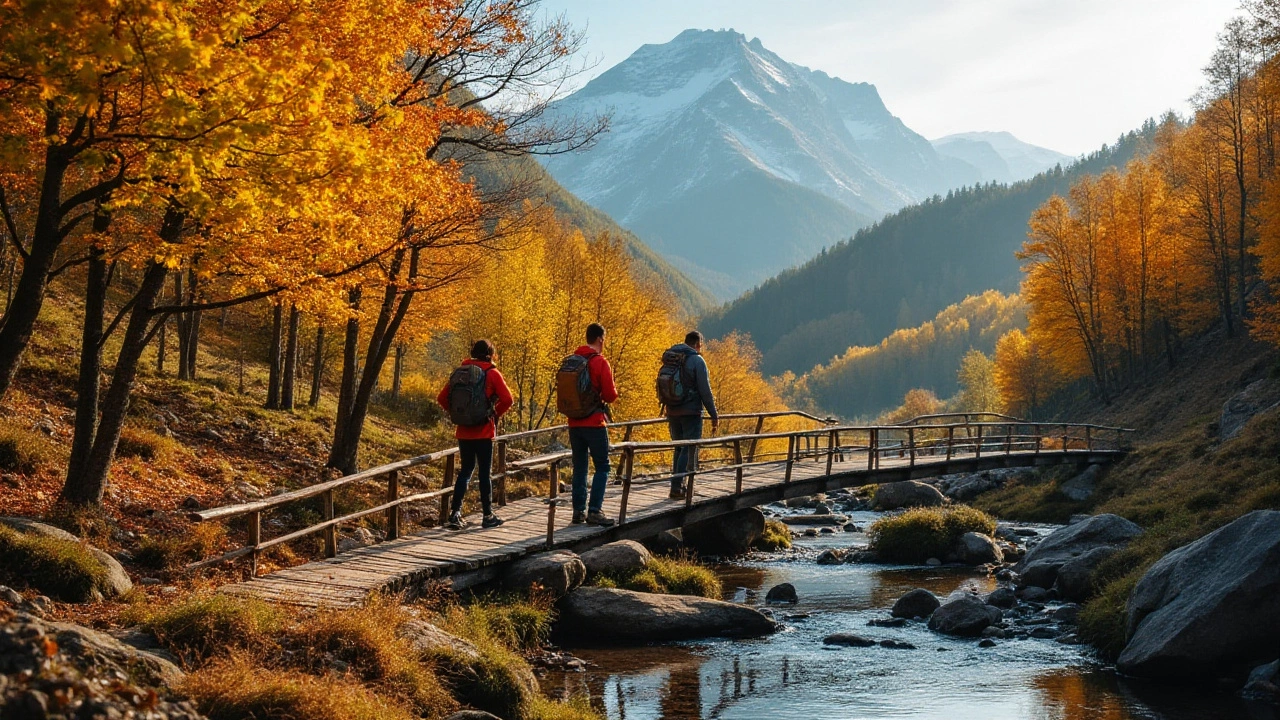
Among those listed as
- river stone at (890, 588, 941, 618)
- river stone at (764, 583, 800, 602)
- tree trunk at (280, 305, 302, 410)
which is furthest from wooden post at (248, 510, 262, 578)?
tree trunk at (280, 305, 302, 410)

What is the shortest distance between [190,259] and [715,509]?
976 centimetres

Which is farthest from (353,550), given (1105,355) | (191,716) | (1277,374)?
(1105,355)

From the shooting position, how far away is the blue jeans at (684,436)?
16.6 metres

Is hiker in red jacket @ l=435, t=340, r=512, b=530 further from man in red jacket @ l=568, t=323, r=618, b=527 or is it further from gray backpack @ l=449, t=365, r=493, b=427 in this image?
man in red jacket @ l=568, t=323, r=618, b=527

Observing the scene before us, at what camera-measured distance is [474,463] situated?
1416 cm

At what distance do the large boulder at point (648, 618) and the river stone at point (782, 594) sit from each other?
2421mm

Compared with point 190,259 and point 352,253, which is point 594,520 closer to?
point 352,253

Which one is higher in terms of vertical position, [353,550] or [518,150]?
[518,150]

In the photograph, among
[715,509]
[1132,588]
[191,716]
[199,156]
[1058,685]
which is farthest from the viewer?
[715,509]

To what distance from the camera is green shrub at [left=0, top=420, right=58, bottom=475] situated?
529 inches

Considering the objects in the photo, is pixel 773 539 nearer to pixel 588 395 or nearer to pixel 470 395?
pixel 588 395

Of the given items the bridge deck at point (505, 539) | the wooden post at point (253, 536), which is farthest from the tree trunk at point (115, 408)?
the bridge deck at point (505, 539)

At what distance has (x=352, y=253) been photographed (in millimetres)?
14008

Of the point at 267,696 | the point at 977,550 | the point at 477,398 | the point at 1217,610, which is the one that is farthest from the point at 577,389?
the point at 977,550
